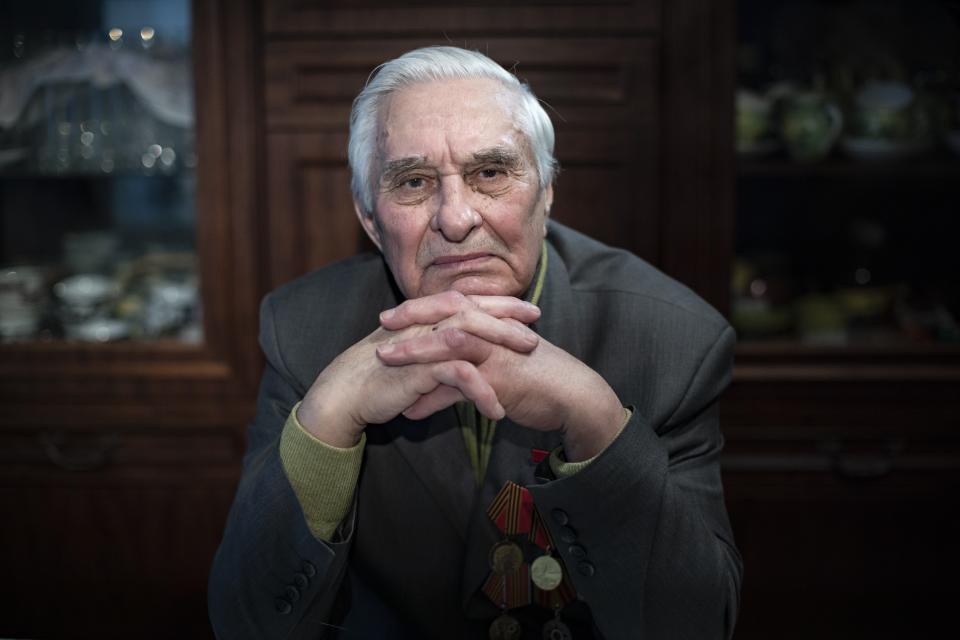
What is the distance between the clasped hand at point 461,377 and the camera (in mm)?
1189

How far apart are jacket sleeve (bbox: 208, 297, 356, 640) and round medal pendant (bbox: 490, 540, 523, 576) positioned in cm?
21

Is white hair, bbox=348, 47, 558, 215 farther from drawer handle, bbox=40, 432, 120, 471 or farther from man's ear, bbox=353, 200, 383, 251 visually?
drawer handle, bbox=40, 432, 120, 471

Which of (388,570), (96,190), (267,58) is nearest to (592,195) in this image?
(267,58)

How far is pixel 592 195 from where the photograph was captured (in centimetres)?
213

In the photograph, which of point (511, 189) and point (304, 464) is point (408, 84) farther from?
point (304, 464)

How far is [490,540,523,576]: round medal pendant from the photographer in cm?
134

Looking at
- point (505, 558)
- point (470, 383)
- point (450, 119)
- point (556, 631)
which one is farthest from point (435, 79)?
point (556, 631)

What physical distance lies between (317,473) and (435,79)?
570mm

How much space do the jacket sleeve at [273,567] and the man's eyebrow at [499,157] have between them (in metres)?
0.48

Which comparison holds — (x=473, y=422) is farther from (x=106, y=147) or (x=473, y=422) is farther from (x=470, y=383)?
(x=106, y=147)

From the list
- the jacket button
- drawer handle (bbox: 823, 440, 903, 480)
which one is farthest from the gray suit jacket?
drawer handle (bbox: 823, 440, 903, 480)

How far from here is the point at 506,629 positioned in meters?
1.35

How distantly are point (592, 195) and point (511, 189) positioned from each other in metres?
0.79

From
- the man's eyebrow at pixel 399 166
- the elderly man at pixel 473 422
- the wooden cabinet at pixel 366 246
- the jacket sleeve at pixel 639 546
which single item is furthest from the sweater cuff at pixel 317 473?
the wooden cabinet at pixel 366 246
